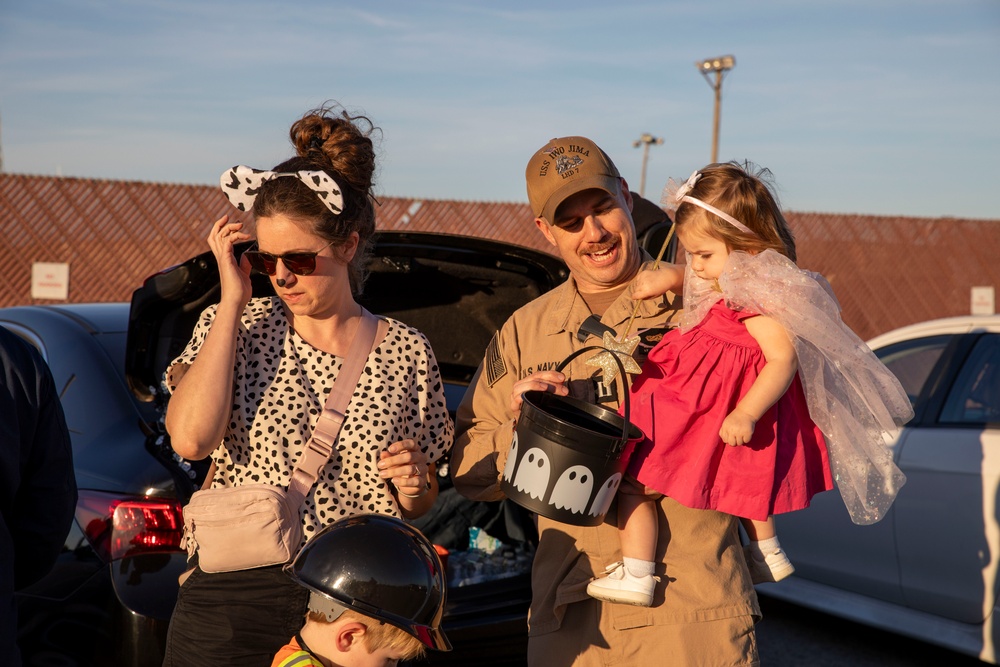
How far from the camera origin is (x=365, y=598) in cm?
209

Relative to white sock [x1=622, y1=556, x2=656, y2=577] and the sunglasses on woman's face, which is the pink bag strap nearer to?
the sunglasses on woman's face

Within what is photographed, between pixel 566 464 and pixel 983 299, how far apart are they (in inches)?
830

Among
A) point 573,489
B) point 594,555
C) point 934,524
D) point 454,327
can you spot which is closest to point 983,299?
point 934,524

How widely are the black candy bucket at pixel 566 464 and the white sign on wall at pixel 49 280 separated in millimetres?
15829

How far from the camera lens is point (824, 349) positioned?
2.52m

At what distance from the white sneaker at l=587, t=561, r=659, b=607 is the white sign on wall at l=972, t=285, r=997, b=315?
2069 cm

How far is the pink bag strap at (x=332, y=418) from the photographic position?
2.49 meters

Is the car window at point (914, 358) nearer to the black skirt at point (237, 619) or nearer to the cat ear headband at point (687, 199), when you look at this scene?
the cat ear headband at point (687, 199)

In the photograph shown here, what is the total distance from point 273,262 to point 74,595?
140 cm

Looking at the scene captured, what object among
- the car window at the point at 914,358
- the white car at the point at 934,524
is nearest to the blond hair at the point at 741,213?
the white car at the point at 934,524

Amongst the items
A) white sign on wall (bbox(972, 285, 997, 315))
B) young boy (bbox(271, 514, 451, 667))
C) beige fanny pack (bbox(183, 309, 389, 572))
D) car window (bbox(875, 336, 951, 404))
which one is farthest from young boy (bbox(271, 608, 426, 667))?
white sign on wall (bbox(972, 285, 997, 315))

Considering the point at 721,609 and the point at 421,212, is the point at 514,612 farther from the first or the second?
the point at 421,212

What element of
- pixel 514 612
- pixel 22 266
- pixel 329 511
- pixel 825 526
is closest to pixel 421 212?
pixel 22 266

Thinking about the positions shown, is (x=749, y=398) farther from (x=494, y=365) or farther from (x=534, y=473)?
(x=494, y=365)
